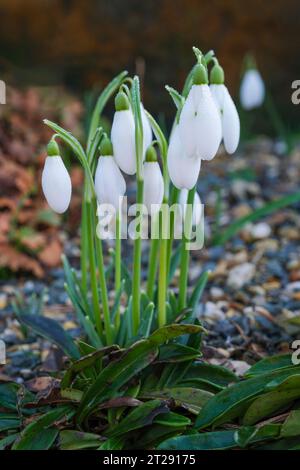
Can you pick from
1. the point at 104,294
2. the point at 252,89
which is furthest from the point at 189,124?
the point at 252,89

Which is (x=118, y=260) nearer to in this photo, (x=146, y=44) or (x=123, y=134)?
(x=123, y=134)

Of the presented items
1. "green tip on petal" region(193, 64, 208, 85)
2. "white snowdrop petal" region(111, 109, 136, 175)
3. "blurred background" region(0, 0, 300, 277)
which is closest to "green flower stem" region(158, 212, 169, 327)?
"white snowdrop petal" region(111, 109, 136, 175)

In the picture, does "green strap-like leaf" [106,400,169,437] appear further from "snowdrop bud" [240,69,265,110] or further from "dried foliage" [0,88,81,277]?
"snowdrop bud" [240,69,265,110]

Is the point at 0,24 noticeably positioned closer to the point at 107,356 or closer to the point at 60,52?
the point at 60,52

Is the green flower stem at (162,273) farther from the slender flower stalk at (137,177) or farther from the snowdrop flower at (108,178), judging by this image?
the snowdrop flower at (108,178)

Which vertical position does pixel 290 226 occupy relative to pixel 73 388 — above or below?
above

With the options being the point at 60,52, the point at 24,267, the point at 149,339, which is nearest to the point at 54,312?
the point at 24,267
